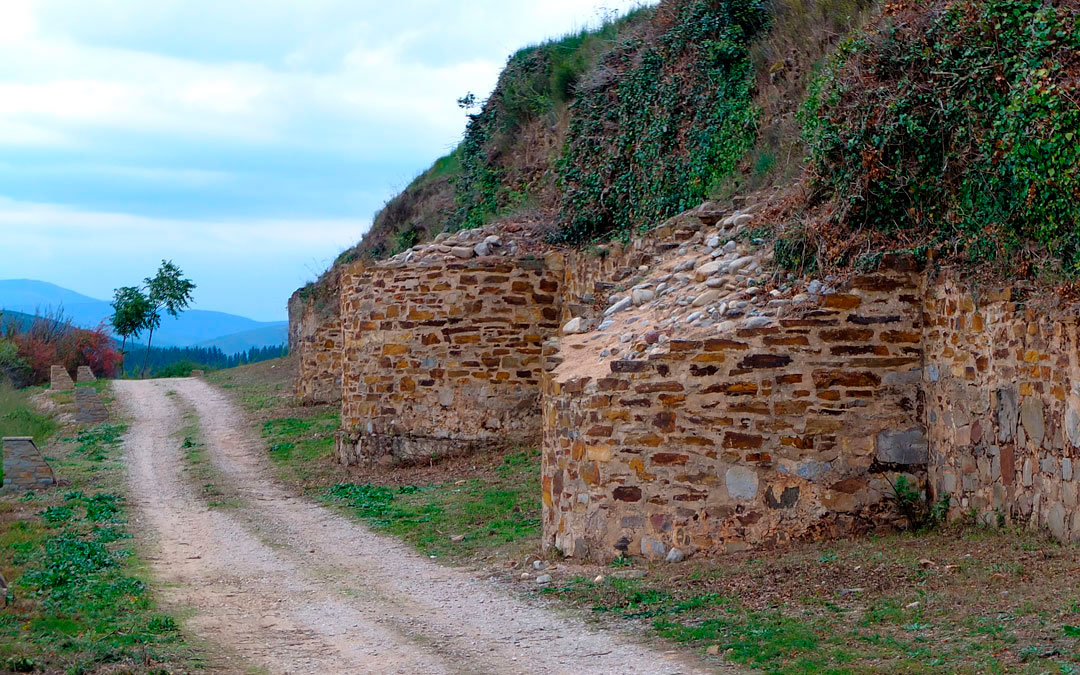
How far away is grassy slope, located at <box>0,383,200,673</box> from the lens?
615 cm

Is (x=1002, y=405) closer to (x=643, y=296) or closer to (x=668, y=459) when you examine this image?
(x=668, y=459)

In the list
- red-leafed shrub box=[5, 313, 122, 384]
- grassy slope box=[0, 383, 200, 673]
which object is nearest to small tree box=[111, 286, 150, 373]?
red-leafed shrub box=[5, 313, 122, 384]

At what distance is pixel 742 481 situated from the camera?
328 inches

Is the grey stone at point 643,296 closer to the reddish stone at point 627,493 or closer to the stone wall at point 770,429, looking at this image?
the stone wall at point 770,429

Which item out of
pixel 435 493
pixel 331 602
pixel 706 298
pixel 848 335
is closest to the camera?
A: pixel 331 602

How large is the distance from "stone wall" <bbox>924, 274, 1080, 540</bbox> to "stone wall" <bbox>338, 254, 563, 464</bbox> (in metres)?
7.30

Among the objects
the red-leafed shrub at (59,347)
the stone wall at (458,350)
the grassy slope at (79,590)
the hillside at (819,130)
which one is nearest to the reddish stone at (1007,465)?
the hillside at (819,130)

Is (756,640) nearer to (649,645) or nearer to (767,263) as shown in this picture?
(649,645)

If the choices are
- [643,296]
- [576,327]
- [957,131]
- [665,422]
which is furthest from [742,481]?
[957,131]

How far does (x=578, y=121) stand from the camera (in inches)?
679

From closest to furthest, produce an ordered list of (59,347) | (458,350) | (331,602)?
(331,602) → (458,350) → (59,347)

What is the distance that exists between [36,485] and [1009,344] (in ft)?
40.5

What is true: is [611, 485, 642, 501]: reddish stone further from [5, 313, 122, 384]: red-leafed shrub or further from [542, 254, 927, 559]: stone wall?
[5, 313, 122, 384]: red-leafed shrub

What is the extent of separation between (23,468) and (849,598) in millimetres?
11784
